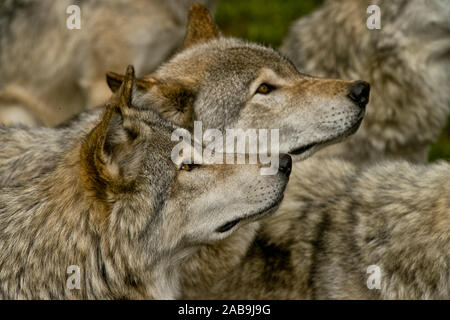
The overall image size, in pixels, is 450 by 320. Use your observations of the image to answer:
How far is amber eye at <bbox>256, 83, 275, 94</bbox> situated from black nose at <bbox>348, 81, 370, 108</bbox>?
1.40 feet

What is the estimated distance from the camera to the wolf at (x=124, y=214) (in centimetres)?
318

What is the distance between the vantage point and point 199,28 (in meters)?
4.38

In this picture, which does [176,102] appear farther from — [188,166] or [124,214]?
[124,214]

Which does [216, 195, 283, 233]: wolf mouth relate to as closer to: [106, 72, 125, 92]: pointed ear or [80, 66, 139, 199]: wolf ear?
[80, 66, 139, 199]: wolf ear

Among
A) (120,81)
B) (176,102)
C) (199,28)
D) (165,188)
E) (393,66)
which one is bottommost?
(165,188)

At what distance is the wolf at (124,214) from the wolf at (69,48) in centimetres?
257

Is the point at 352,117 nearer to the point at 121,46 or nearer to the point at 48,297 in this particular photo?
the point at 48,297

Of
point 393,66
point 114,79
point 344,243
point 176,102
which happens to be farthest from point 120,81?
point 393,66

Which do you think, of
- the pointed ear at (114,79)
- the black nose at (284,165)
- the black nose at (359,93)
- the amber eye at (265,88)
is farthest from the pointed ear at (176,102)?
the black nose at (359,93)

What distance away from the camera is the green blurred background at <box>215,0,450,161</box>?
7.61 metres

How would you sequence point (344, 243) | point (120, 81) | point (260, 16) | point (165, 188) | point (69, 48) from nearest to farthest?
point (165, 188)
point (120, 81)
point (344, 243)
point (69, 48)
point (260, 16)

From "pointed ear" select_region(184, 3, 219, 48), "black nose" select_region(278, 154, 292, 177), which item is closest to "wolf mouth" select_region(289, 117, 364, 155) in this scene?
"black nose" select_region(278, 154, 292, 177)

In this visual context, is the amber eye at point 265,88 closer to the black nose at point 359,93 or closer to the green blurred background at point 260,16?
the black nose at point 359,93

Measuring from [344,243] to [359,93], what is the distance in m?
0.80
